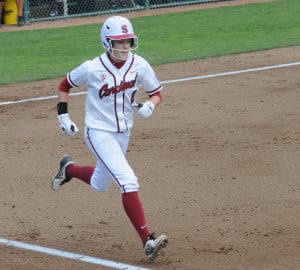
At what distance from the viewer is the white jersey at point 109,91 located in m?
7.86

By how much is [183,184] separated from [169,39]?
33.4ft

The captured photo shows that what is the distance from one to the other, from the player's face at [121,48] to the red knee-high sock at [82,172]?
1144 mm

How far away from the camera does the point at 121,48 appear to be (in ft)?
25.6

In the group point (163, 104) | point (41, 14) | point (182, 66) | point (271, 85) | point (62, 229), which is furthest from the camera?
point (41, 14)

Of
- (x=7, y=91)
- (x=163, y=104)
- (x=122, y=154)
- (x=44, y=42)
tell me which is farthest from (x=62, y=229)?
(x=44, y=42)

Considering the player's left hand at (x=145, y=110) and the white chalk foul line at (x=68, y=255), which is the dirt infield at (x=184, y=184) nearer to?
the white chalk foul line at (x=68, y=255)

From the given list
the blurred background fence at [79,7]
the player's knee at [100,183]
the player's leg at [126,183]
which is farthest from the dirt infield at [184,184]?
the blurred background fence at [79,7]

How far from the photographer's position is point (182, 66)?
55.0ft

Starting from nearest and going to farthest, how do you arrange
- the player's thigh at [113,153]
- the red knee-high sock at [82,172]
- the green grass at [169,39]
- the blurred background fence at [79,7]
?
the player's thigh at [113,153] < the red knee-high sock at [82,172] < the green grass at [169,39] < the blurred background fence at [79,7]

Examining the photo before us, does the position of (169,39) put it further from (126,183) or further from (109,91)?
(126,183)

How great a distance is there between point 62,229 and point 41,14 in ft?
49.5

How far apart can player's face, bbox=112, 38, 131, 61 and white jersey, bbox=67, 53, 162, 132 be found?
0.12 m

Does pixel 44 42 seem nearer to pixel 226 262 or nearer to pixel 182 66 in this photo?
pixel 182 66

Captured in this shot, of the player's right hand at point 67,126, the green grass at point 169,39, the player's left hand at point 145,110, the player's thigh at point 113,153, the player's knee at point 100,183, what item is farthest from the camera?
the green grass at point 169,39
